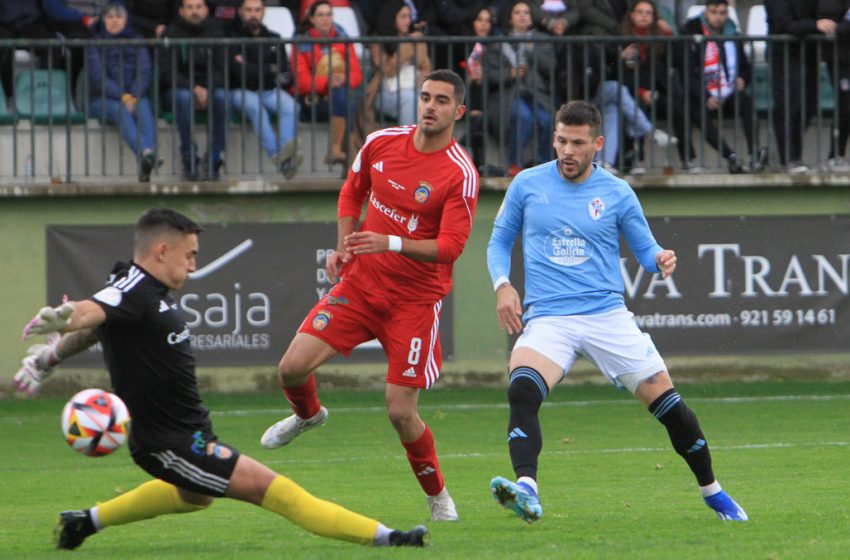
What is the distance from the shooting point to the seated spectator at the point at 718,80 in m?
17.5

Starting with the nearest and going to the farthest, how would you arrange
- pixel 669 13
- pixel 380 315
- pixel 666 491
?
pixel 380 315
pixel 666 491
pixel 669 13

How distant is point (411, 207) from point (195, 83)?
8789 millimetres

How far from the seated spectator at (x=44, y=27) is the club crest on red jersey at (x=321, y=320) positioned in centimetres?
887

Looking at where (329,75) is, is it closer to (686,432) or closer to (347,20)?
(347,20)

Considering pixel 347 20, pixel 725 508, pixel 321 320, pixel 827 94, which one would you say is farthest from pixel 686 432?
pixel 347 20

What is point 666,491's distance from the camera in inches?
400

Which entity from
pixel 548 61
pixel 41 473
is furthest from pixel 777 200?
pixel 41 473

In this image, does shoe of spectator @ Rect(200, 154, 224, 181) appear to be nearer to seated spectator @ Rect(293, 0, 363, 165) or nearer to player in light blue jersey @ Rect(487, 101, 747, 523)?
seated spectator @ Rect(293, 0, 363, 165)

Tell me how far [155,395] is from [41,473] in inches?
214

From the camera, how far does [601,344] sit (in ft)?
27.8

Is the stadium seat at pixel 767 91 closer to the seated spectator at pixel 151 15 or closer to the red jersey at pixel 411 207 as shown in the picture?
the seated spectator at pixel 151 15

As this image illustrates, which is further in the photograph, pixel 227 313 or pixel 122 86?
pixel 122 86

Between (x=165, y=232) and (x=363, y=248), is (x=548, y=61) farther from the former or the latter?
(x=165, y=232)

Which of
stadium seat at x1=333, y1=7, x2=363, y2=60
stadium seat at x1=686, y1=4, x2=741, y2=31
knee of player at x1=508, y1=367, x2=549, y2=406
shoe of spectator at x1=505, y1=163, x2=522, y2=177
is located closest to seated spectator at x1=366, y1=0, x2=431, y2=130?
stadium seat at x1=333, y1=7, x2=363, y2=60
